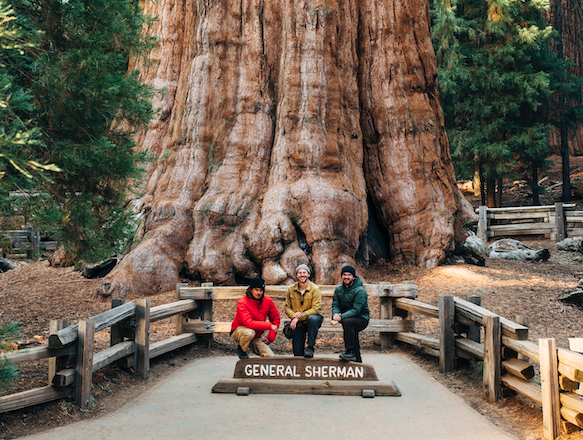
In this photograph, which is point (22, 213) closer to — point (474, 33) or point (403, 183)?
point (403, 183)

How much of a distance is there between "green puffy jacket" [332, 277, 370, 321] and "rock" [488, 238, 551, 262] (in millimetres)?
10940

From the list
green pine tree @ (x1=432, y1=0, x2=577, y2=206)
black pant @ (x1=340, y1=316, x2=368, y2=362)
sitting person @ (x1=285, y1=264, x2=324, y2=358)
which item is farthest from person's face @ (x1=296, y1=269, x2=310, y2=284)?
green pine tree @ (x1=432, y1=0, x2=577, y2=206)

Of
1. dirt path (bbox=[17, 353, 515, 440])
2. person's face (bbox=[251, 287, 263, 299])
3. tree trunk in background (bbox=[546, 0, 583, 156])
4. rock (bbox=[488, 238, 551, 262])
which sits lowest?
dirt path (bbox=[17, 353, 515, 440])

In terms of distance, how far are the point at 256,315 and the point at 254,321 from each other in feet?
0.31

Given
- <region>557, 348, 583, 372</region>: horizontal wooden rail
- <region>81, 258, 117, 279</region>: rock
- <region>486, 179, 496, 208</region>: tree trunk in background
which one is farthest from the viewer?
<region>486, 179, 496, 208</region>: tree trunk in background

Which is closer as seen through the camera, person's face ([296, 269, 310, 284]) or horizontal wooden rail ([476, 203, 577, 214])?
person's face ([296, 269, 310, 284])

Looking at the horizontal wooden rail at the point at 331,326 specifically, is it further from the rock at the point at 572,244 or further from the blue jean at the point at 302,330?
the rock at the point at 572,244

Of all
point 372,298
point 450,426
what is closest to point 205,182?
point 372,298

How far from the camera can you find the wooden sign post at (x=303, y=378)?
5.87m

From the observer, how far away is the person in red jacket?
636cm

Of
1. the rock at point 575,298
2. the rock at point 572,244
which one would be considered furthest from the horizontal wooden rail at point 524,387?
the rock at point 572,244

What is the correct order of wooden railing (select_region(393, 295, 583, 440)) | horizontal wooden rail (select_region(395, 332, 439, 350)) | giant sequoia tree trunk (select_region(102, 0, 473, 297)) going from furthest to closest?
giant sequoia tree trunk (select_region(102, 0, 473, 297)) < horizontal wooden rail (select_region(395, 332, 439, 350)) < wooden railing (select_region(393, 295, 583, 440))

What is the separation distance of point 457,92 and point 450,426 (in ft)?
67.2

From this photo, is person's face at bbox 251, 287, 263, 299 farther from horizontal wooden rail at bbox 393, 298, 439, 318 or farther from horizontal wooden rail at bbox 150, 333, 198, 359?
horizontal wooden rail at bbox 393, 298, 439, 318
